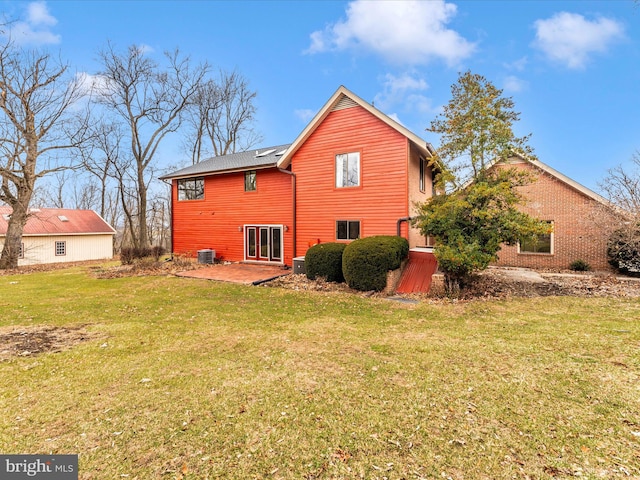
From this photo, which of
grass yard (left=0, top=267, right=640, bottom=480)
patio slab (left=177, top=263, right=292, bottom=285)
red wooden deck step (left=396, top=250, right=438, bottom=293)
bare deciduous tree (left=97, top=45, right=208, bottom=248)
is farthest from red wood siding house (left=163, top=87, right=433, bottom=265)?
bare deciduous tree (left=97, top=45, right=208, bottom=248)

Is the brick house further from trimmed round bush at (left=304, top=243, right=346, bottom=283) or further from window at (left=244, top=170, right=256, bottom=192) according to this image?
trimmed round bush at (left=304, top=243, right=346, bottom=283)

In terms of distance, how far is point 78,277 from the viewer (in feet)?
43.2

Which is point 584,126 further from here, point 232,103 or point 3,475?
point 232,103

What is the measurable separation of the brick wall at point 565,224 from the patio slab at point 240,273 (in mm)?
10814

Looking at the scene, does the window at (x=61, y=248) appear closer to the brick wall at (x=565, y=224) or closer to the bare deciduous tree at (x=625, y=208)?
the brick wall at (x=565, y=224)

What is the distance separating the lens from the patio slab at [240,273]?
11822 mm

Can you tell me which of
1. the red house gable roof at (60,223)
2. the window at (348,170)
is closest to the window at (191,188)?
the window at (348,170)

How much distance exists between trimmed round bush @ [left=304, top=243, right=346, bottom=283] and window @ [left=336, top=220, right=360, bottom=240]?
5.80ft

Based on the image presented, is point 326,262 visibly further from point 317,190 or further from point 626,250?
point 626,250

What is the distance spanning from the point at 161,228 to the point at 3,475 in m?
37.2

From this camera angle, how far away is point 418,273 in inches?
421

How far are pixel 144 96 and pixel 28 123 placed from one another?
380 inches

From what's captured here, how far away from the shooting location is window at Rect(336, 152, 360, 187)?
12656 mm

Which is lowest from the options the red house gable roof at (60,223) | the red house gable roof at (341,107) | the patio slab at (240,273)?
the patio slab at (240,273)
